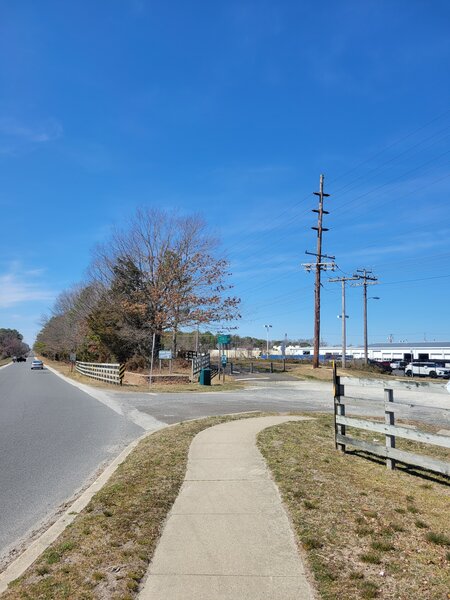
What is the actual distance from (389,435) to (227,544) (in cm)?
365

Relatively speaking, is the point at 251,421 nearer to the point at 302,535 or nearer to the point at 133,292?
the point at 302,535

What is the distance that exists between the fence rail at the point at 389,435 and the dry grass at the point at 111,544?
8.97 ft

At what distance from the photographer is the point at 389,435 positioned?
23.9ft

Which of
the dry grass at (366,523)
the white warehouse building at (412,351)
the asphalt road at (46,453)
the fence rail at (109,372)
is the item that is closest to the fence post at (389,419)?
the dry grass at (366,523)

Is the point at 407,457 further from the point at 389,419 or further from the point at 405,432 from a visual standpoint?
the point at 389,419

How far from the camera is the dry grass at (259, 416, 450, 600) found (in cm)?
375

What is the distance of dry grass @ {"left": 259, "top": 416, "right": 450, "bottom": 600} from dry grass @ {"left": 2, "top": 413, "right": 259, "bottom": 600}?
4.61ft

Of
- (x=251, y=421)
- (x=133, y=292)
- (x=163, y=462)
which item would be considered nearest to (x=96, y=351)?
(x=133, y=292)

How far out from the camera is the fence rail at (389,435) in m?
6.20

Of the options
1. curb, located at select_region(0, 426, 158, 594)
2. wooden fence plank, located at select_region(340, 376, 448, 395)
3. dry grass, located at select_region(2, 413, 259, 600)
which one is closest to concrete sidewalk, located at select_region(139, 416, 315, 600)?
dry grass, located at select_region(2, 413, 259, 600)

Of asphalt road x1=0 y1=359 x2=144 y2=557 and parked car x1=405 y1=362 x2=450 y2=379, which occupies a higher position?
parked car x1=405 y1=362 x2=450 y2=379

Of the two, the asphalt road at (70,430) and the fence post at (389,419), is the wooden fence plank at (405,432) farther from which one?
the asphalt road at (70,430)

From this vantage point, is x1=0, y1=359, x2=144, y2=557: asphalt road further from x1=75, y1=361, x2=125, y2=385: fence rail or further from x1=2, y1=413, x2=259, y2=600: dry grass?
x1=75, y1=361, x2=125, y2=385: fence rail

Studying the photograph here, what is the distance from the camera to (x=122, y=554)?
4.30m
